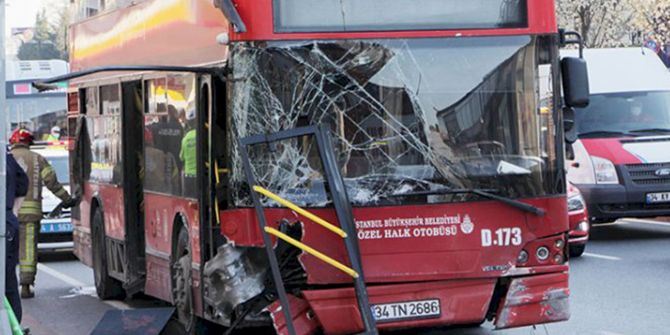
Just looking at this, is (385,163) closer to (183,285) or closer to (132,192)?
(183,285)

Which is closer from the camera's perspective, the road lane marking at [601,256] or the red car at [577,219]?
the red car at [577,219]

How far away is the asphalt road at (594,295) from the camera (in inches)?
516

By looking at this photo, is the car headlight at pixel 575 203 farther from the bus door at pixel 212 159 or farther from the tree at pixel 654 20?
the tree at pixel 654 20

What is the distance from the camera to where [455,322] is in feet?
35.0

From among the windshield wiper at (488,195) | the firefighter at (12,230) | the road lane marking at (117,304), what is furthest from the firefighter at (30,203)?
the windshield wiper at (488,195)

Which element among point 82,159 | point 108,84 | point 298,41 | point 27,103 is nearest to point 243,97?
point 298,41

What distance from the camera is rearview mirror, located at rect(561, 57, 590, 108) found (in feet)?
35.4

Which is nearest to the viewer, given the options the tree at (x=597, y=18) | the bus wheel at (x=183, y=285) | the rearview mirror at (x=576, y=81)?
the rearview mirror at (x=576, y=81)

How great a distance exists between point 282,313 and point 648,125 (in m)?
12.6

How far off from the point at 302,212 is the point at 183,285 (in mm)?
2525

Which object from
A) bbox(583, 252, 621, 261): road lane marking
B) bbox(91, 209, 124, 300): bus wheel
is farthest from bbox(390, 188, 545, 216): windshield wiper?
bbox(583, 252, 621, 261): road lane marking

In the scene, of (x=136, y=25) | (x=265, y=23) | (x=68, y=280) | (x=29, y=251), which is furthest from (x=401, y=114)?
(x=68, y=280)

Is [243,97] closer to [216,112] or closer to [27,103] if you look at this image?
[216,112]

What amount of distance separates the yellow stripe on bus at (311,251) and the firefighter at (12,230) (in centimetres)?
231
